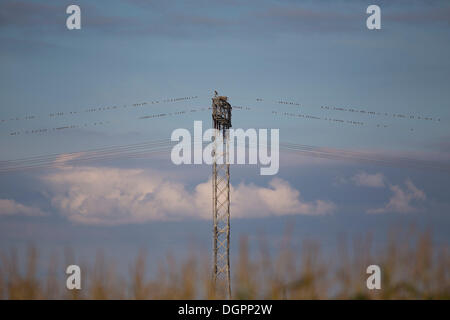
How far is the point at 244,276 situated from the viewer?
26.4ft

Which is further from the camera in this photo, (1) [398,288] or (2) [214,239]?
(2) [214,239]
